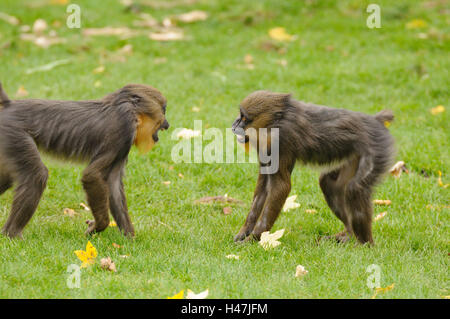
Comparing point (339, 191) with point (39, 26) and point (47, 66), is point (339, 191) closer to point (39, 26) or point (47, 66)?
point (47, 66)

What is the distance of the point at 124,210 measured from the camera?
245 inches

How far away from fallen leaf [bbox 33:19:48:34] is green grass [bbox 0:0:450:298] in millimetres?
199

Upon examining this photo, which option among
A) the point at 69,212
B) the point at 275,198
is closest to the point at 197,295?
the point at 275,198

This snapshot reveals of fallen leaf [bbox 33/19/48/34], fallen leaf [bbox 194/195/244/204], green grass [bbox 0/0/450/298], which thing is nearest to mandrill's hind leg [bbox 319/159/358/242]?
green grass [bbox 0/0/450/298]

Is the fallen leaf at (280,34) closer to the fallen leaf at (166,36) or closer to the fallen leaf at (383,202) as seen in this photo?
the fallen leaf at (166,36)

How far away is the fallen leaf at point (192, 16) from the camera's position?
1343 cm

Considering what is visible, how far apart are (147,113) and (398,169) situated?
350 cm

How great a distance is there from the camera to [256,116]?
602 centimetres

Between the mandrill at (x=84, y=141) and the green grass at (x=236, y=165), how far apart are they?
290 millimetres

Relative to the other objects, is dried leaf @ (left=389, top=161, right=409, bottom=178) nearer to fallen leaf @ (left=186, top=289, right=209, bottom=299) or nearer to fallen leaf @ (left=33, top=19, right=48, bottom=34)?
fallen leaf @ (left=186, top=289, right=209, bottom=299)

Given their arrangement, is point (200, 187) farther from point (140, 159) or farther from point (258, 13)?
point (258, 13)

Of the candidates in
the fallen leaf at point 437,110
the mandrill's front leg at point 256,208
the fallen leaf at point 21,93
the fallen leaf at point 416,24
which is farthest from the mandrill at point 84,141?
the fallen leaf at point 416,24

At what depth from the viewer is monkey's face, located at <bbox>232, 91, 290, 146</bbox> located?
19.7 feet
